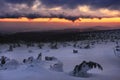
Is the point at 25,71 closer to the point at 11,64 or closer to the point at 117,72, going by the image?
the point at 11,64

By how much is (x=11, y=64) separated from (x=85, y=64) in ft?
13.2

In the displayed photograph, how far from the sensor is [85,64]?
13.8 metres

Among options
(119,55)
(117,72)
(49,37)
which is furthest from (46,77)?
(49,37)

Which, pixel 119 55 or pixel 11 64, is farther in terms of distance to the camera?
pixel 119 55

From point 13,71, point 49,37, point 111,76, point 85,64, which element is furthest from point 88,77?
point 49,37

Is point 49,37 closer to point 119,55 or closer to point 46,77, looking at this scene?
point 119,55

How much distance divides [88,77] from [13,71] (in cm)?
336

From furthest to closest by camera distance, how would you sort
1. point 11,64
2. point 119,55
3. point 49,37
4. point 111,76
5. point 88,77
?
point 49,37 < point 119,55 < point 11,64 < point 111,76 < point 88,77

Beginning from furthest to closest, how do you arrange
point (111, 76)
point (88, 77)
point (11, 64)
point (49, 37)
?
point (49, 37), point (11, 64), point (111, 76), point (88, 77)

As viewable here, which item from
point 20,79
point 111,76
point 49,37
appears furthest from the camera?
point 49,37

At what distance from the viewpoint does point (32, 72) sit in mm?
13797

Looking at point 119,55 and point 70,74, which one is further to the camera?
point 119,55

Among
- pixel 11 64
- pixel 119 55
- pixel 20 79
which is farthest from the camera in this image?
pixel 119 55

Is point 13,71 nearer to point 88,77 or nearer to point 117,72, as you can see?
point 88,77
